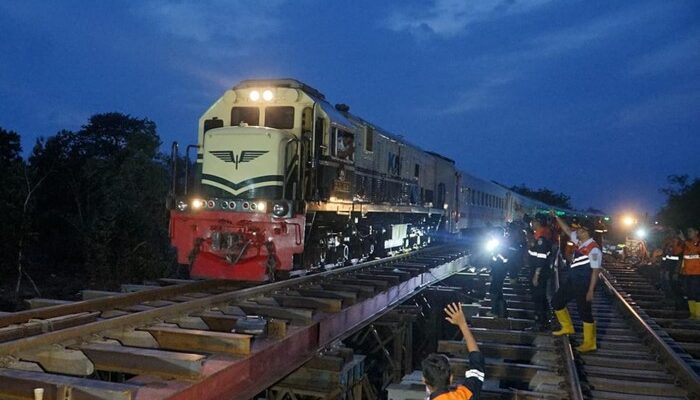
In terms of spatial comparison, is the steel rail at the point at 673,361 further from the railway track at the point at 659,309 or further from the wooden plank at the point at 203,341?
the wooden plank at the point at 203,341

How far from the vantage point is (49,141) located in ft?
104

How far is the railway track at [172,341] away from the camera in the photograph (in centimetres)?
414

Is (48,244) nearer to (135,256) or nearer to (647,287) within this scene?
(135,256)

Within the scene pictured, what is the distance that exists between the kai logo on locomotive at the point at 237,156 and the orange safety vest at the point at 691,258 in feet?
25.2

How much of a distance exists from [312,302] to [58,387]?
4011 mm

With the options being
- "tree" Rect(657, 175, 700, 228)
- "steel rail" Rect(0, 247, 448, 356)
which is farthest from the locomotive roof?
"tree" Rect(657, 175, 700, 228)

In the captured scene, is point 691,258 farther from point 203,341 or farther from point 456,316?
point 203,341

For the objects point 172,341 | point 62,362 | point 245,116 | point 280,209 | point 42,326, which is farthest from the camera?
point 245,116

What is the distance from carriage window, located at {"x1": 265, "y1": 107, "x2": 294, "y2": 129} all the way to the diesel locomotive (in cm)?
2

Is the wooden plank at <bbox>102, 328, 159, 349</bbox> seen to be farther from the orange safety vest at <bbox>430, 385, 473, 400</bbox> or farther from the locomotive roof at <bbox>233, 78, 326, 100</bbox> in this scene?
the locomotive roof at <bbox>233, 78, 326, 100</bbox>

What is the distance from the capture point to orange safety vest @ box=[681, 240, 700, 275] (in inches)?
416

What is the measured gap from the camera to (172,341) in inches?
207

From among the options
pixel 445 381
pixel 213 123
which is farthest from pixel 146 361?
pixel 213 123

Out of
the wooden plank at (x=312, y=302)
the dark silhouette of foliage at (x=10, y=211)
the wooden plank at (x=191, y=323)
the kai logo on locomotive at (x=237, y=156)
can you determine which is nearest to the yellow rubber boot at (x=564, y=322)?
the wooden plank at (x=312, y=302)
